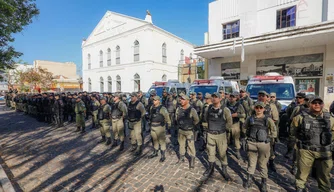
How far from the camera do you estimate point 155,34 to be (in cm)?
1955

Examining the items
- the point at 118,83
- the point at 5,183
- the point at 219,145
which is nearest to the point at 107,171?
the point at 5,183

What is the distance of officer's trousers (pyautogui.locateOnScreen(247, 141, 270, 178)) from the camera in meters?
3.14

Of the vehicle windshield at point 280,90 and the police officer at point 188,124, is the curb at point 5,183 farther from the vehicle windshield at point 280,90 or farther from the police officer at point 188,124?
the vehicle windshield at point 280,90

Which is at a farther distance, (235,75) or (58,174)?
(235,75)

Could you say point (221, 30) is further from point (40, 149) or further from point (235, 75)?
point (40, 149)

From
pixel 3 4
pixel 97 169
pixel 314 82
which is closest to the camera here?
pixel 97 169

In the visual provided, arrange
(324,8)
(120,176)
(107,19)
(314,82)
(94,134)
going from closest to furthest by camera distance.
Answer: (120,176) < (94,134) < (324,8) < (314,82) < (107,19)

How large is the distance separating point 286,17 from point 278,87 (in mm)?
7120

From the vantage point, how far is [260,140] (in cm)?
314

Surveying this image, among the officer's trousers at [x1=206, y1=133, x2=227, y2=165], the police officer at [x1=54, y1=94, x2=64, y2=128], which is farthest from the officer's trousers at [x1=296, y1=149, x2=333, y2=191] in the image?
the police officer at [x1=54, y1=94, x2=64, y2=128]

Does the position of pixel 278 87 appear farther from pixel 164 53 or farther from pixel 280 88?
pixel 164 53

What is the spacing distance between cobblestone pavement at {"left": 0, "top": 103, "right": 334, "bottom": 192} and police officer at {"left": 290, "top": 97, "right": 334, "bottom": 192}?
681 mm

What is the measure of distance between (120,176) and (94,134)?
4.15 m

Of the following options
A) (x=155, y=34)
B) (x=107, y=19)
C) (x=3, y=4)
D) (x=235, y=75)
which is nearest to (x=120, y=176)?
(x=3, y=4)
